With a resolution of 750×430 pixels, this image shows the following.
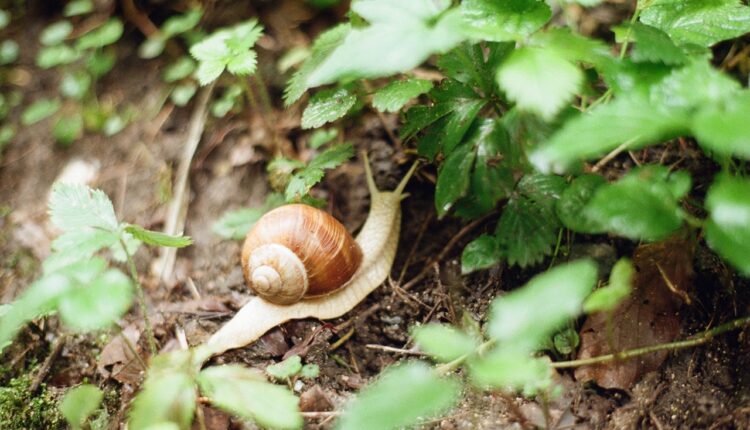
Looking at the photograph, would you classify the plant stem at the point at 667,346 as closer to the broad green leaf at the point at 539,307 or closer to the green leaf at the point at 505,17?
the broad green leaf at the point at 539,307

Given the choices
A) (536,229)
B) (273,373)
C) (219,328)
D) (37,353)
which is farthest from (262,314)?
(536,229)

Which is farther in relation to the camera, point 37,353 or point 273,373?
point 37,353

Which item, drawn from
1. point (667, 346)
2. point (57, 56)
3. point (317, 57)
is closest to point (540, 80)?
point (667, 346)

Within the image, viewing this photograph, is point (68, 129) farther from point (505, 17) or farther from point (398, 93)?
point (505, 17)

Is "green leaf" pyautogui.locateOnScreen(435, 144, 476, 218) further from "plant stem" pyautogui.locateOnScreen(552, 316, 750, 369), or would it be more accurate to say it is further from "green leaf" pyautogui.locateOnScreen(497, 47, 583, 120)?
"plant stem" pyautogui.locateOnScreen(552, 316, 750, 369)

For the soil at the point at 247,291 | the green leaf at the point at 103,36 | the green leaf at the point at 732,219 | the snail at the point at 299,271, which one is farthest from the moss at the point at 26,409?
the green leaf at the point at 732,219

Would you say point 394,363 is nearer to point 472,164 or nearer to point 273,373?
point 273,373
